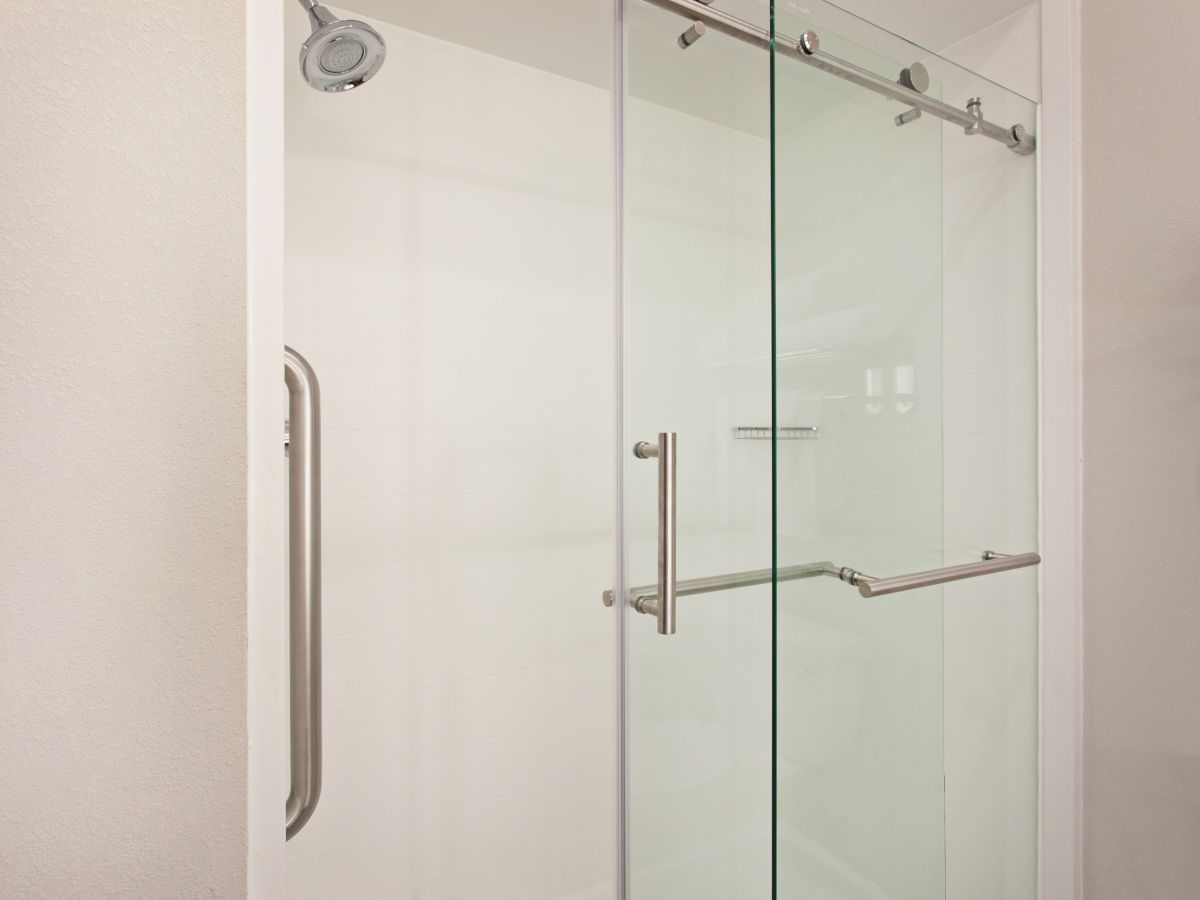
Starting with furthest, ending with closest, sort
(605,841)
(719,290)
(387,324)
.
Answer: (605,841) → (387,324) → (719,290)

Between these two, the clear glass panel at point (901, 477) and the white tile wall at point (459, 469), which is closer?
the clear glass panel at point (901, 477)

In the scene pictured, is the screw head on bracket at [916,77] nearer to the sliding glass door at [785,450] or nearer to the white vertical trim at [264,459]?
the sliding glass door at [785,450]

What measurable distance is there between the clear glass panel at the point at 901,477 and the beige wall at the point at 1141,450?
0.11 meters

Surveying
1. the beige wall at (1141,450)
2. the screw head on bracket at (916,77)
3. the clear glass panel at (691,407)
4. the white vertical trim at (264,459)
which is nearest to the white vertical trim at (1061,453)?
the beige wall at (1141,450)

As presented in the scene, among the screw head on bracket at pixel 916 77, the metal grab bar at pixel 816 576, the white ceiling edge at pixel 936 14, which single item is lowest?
the metal grab bar at pixel 816 576

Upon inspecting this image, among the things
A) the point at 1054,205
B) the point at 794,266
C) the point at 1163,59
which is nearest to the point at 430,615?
the point at 794,266

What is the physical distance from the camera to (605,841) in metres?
1.75

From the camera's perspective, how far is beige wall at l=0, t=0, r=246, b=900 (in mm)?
479

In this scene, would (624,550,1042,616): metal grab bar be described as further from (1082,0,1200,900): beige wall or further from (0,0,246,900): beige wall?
(0,0,246,900): beige wall

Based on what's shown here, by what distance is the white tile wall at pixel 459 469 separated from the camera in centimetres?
142

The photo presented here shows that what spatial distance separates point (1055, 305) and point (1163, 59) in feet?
1.46

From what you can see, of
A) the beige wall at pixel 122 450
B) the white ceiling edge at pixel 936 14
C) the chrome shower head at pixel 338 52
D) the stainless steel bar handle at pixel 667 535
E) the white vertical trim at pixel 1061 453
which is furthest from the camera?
the white ceiling edge at pixel 936 14

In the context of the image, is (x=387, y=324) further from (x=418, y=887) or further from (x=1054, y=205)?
(x=1054, y=205)

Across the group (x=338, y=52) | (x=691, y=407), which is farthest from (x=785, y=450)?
(x=338, y=52)
